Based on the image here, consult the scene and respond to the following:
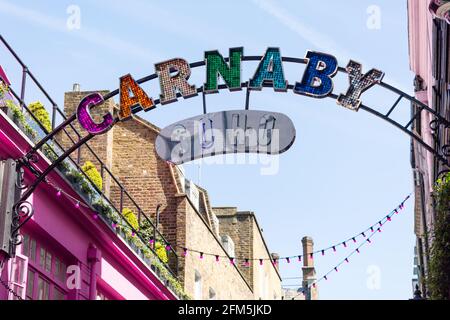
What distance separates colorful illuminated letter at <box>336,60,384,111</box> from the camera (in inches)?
603

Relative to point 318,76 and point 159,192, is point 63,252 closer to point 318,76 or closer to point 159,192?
point 318,76

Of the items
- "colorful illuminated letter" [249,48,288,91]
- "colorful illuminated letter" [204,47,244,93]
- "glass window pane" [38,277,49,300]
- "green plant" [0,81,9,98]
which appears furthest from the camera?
"glass window pane" [38,277,49,300]

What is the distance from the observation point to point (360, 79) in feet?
50.5

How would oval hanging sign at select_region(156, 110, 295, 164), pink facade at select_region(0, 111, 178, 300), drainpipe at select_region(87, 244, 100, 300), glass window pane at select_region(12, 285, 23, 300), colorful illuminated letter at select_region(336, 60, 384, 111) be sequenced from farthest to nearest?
drainpipe at select_region(87, 244, 100, 300) → pink facade at select_region(0, 111, 178, 300) → glass window pane at select_region(12, 285, 23, 300) → oval hanging sign at select_region(156, 110, 295, 164) → colorful illuminated letter at select_region(336, 60, 384, 111)

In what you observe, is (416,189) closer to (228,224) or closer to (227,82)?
(228,224)

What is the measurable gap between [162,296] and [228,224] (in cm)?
1791

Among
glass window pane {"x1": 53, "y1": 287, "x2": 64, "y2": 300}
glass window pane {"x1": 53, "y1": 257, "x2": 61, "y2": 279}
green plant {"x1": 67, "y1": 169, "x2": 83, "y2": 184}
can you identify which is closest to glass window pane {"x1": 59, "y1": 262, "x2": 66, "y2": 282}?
glass window pane {"x1": 53, "y1": 257, "x2": 61, "y2": 279}

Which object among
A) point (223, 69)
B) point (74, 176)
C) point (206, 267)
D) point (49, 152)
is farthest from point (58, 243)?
point (206, 267)

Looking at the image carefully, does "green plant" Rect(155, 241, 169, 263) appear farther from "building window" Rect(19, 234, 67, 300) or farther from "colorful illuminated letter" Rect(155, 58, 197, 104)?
"colorful illuminated letter" Rect(155, 58, 197, 104)

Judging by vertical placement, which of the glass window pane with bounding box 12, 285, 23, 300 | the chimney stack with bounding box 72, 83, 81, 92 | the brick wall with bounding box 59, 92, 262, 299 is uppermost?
the chimney stack with bounding box 72, 83, 81, 92

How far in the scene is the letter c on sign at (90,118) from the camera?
15539mm

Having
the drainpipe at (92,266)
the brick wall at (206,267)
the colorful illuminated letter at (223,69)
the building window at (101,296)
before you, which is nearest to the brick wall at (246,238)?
the brick wall at (206,267)

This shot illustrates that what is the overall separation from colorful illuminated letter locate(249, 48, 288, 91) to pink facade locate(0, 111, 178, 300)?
3930 millimetres
